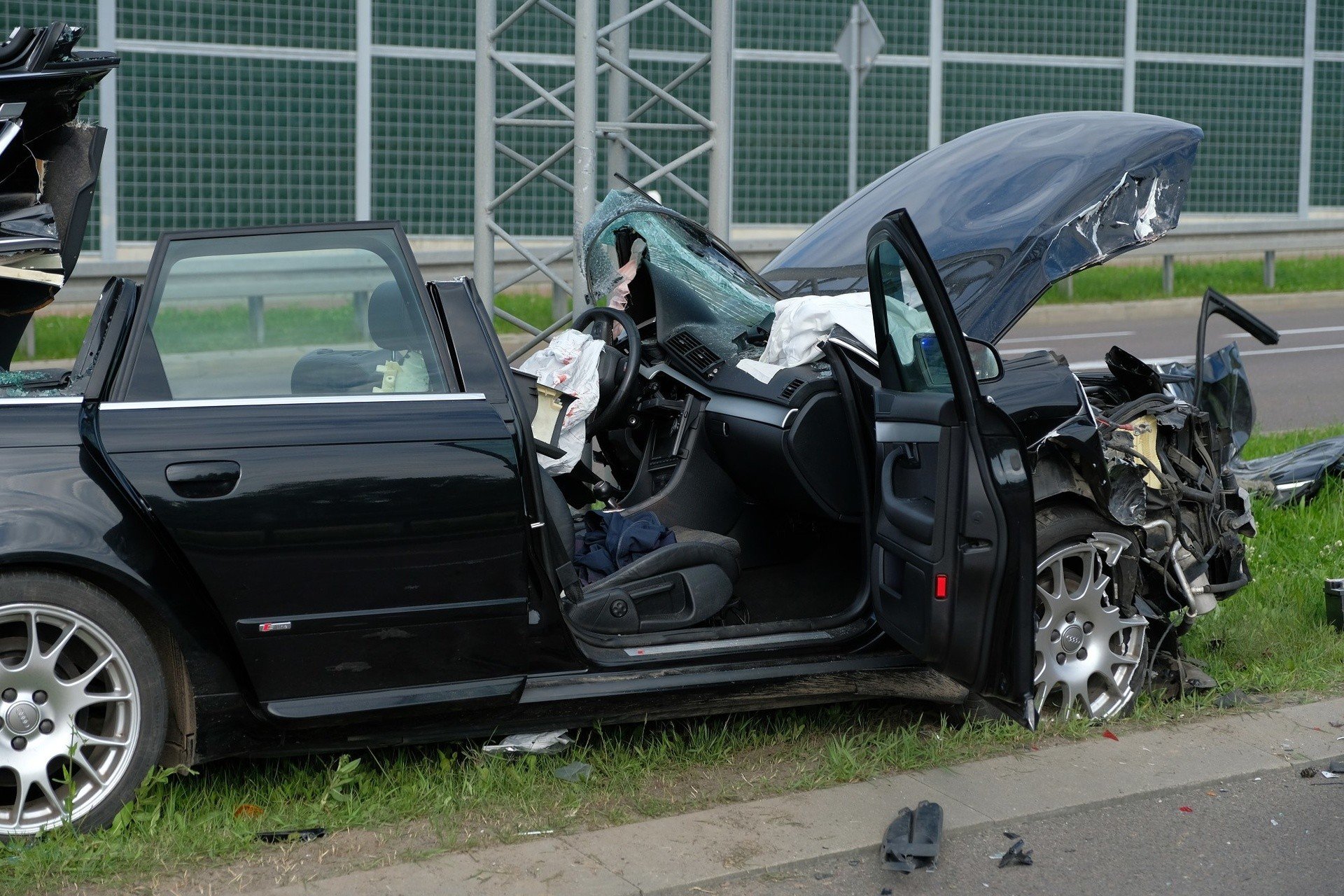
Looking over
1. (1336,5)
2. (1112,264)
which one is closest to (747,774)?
(1112,264)

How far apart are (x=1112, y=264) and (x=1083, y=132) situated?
1785 centimetres

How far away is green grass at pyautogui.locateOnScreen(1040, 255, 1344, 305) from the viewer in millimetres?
18781

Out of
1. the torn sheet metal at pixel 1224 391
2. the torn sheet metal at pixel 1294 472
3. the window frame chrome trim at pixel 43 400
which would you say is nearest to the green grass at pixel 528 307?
the window frame chrome trim at pixel 43 400

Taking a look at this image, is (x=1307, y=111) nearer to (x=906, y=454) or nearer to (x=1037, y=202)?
(x=1037, y=202)

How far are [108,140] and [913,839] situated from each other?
15.1 meters

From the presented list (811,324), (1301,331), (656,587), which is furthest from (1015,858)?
(1301,331)

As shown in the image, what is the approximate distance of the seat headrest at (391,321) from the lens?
392cm

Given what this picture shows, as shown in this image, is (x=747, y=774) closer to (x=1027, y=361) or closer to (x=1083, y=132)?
(x=1027, y=361)

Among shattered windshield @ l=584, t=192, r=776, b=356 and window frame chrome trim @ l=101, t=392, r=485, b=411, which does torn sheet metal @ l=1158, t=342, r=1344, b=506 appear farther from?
window frame chrome trim @ l=101, t=392, r=485, b=411

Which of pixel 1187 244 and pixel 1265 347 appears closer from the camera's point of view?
pixel 1265 347

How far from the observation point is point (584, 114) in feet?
29.5

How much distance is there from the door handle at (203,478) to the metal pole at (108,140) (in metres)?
13.4

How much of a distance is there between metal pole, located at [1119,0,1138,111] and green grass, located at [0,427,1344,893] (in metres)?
18.6

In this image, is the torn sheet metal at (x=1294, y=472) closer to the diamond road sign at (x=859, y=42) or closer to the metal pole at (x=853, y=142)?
the diamond road sign at (x=859, y=42)
